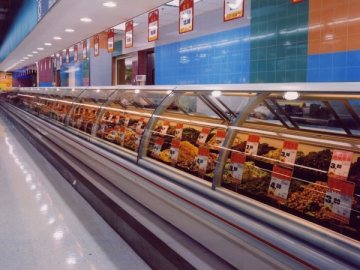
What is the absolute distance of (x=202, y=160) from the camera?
261 centimetres

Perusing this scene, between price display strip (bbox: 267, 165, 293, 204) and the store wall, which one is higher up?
the store wall

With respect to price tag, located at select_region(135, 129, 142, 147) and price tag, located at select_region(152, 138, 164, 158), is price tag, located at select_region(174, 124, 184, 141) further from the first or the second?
price tag, located at select_region(135, 129, 142, 147)

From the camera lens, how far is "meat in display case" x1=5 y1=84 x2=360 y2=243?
1.86m

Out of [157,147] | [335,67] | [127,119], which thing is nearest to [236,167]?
[157,147]

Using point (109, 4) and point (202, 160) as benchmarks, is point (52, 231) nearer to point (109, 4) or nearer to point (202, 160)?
point (202, 160)

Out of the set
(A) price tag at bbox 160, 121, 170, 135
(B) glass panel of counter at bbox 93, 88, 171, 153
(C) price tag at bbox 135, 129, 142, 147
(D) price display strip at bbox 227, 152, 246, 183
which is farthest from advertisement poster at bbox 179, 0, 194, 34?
(D) price display strip at bbox 227, 152, 246, 183

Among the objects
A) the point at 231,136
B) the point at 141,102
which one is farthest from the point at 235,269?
the point at 141,102

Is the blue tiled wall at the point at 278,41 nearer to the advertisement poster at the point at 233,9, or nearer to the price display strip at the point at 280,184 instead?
the advertisement poster at the point at 233,9

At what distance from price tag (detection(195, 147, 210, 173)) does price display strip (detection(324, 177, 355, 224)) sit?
3.28 ft

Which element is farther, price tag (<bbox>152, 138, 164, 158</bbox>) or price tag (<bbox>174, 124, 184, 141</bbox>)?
price tag (<bbox>174, 124, 184, 141</bbox>)

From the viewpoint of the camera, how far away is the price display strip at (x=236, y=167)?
7.48ft

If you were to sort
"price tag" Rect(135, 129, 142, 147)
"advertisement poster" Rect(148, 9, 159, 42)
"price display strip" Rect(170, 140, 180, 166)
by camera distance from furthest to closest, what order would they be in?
"advertisement poster" Rect(148, 9, 159, 42) < "price tag" Rect(135, 129, 142, 147) < "price display strip" Rect(170, 140, 180, 166)

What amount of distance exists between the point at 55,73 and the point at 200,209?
21.5 meters

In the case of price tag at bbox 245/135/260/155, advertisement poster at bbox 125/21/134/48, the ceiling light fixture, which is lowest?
price tag at bbox 245/135/260/155
